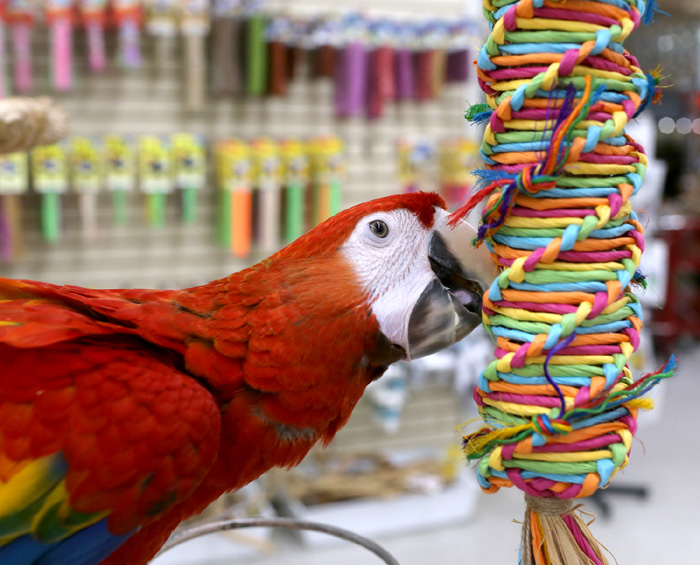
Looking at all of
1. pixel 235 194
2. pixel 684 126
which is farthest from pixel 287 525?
pixel 684 126

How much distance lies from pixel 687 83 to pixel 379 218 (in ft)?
20.9

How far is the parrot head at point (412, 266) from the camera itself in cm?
58

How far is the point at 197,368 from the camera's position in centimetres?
58

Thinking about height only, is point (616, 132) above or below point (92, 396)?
above

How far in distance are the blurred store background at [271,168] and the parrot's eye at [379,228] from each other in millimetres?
1296

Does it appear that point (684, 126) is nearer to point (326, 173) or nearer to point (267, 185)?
point (326, 173)

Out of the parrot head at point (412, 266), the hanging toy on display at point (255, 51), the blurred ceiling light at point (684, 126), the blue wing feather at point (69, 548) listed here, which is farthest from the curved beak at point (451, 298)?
the blurred ceiling light at point (684, 126)

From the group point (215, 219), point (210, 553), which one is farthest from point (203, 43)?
point (210, 553)

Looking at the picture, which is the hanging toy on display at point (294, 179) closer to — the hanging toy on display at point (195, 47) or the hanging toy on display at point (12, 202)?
the hanging toy on display at point (195, 47)

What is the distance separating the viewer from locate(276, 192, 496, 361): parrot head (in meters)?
0.58

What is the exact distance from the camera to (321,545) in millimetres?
1945

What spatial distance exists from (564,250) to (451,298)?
0.19 m

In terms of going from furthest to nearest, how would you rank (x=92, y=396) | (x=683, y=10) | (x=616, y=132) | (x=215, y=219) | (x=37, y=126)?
(x=683, y=10) < (x=215, y=219) < (x=37, y=126) < (x=92, y=396) < (x=616, y=132)

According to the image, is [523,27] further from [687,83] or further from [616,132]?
[687,83]
